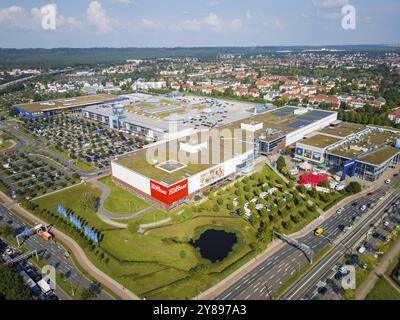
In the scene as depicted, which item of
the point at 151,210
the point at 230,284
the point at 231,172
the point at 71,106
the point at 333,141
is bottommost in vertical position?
the point at 230,284

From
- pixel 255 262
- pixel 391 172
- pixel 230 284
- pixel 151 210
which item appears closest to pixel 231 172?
pixel 151 210

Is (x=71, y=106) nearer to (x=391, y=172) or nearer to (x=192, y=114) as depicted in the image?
(x=192, y=114)

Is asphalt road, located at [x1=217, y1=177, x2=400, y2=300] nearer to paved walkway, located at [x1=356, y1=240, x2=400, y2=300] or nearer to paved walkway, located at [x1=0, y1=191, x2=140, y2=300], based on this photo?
paved walkway, located at [x1=356, y1=240, x2=400, y2=300]

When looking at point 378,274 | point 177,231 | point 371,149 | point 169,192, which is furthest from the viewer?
point 371,149

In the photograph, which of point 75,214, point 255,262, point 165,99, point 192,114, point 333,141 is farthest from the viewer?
point 165,99

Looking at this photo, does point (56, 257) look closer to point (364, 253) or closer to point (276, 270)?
point (276, 270)

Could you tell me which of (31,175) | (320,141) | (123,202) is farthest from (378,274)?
(31,175)

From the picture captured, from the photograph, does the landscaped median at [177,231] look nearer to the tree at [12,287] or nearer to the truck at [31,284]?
the truck at [31,284]
